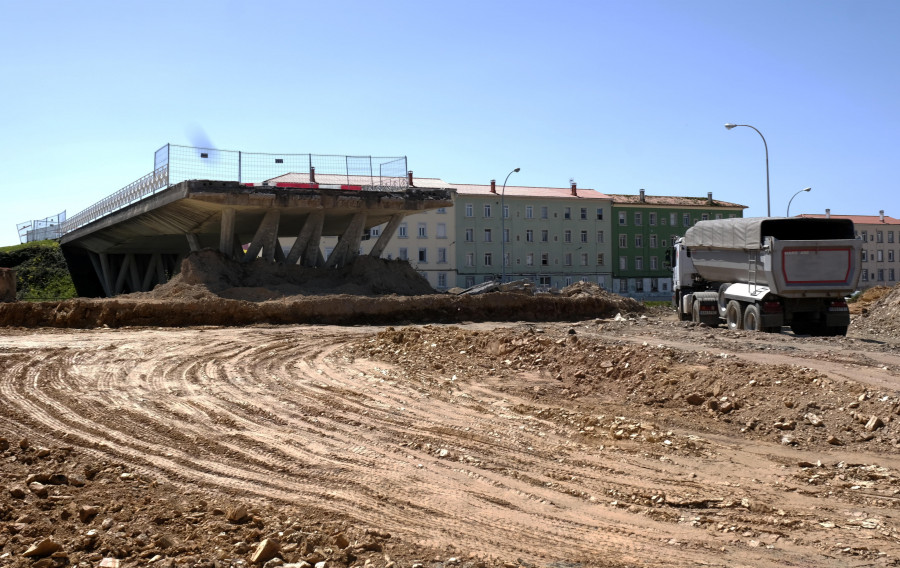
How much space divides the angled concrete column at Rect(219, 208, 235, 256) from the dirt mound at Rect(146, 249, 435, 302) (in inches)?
30.7

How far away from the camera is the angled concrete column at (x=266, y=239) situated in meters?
30.3

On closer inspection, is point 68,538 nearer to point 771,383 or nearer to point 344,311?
point 771,383

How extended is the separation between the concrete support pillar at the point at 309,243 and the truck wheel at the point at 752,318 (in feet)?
57.0

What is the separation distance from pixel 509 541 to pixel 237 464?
3.04m

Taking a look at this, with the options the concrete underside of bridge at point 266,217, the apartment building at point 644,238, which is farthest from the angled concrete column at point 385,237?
the apartment building at point 644,238

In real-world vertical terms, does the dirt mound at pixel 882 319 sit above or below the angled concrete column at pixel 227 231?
below

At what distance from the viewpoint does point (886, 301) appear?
901 inches

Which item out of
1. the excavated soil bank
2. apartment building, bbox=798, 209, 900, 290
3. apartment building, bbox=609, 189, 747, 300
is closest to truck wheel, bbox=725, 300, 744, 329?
the excavated soil bank

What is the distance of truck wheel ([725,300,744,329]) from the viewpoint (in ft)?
65.3

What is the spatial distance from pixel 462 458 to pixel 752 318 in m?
13.7

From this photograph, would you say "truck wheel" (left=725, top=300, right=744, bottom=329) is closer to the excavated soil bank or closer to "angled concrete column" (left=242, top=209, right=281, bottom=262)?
the excavated soil bank

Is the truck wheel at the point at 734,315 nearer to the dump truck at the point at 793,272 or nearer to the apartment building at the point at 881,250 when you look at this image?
the dump truck at the point at 793,272

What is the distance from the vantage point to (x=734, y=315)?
20.4 meters

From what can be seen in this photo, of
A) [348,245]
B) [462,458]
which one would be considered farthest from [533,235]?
[462,458]
